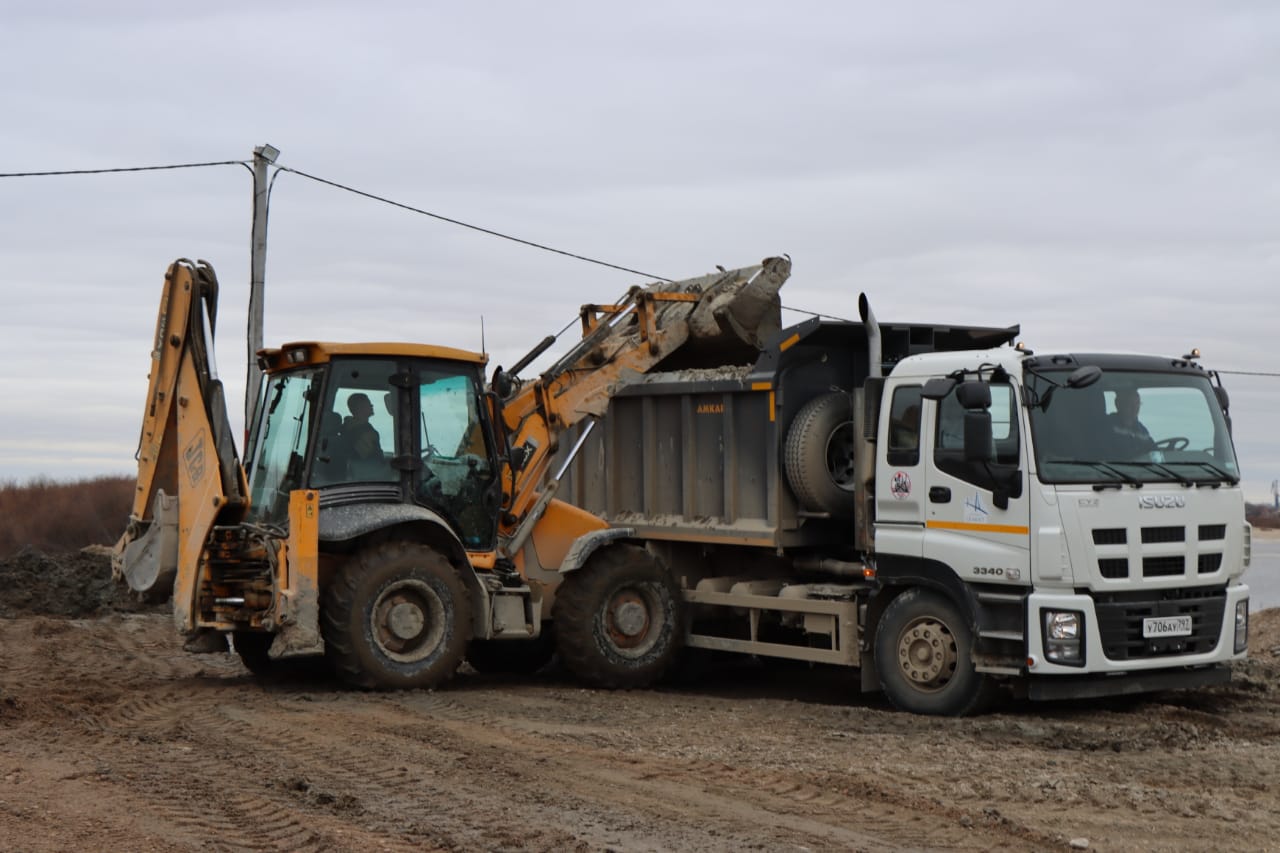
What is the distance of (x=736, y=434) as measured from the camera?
12781 millimetres

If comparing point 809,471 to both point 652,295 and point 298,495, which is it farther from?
point 298,495

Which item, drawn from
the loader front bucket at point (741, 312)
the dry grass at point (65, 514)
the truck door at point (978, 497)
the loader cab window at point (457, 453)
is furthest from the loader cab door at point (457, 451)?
the dry grass at point (65, 514)

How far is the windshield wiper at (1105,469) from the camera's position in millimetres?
10023

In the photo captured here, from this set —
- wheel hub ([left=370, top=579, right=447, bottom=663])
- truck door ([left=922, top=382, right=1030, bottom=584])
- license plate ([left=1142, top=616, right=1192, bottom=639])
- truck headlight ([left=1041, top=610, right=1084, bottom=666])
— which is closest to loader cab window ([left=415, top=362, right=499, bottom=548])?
wheel hub ([left=370, top=579, right=447, bottom=663])

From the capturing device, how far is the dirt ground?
684 cm

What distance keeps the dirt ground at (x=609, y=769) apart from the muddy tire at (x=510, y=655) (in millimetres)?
806

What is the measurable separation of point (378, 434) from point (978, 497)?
4778mm

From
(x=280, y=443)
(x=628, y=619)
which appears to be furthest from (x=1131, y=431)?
(x=280, y=443)

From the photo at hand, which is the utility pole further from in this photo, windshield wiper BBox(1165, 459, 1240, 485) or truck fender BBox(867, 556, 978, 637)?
windshield wiper BBox(1165, 459, 1240, 485)

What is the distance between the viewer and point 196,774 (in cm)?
809

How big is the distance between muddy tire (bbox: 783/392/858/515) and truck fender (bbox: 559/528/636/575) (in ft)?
5.43

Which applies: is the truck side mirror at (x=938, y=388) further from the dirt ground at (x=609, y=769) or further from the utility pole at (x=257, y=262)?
the utility pole at (x=257, y=262)

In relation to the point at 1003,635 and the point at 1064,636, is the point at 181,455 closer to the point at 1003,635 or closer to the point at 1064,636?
the point at 1003,635

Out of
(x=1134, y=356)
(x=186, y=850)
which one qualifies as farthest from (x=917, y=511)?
(x=186, y=850)
